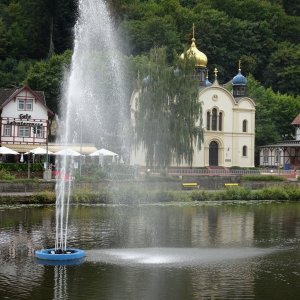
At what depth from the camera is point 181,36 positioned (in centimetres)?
11669

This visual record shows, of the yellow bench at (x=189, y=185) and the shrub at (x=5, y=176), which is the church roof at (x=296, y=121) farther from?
the shrub at (x=5, y=176)

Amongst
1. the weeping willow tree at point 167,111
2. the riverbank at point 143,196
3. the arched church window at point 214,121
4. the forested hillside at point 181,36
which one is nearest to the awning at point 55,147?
the weeping willow tree at point 167,111

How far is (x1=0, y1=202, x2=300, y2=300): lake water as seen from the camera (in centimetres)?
2164

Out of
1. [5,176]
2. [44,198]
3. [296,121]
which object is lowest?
[44,198]

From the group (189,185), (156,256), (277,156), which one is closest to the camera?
(156,256)

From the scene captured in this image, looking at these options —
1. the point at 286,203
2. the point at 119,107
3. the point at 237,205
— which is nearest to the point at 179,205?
the point at 237,205

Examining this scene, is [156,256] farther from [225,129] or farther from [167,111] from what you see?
[225,129]

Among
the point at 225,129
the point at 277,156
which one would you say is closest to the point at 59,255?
the point at 225,129

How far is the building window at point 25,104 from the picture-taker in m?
71.1

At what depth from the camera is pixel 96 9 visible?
55188mm

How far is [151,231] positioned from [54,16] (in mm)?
A: 82542

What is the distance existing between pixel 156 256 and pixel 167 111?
36446mm

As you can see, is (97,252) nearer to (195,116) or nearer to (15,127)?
(195,116)

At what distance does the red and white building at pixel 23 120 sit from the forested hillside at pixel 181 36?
28068 mm
